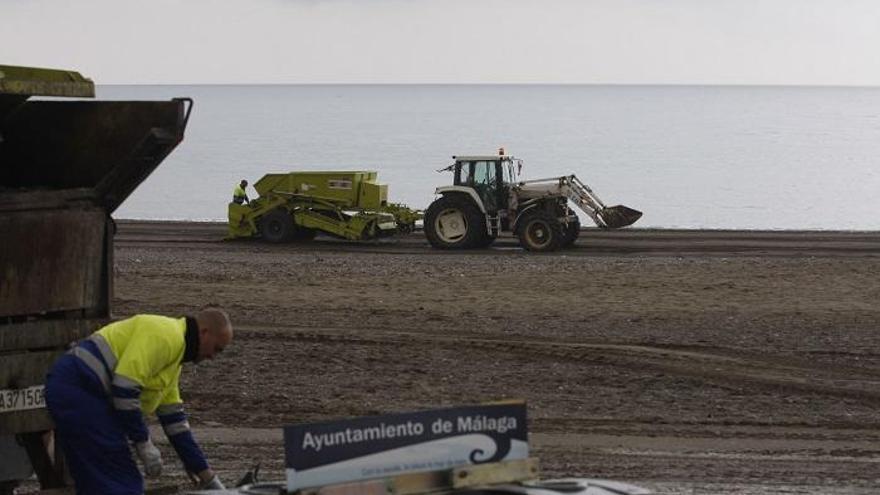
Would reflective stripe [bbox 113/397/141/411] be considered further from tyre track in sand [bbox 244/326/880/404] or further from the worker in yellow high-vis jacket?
tyre track in sand [bbox 244/326/880/404]

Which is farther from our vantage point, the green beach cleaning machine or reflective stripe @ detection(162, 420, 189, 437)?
the green beach cleaning machine

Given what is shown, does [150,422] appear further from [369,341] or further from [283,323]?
[283,323]

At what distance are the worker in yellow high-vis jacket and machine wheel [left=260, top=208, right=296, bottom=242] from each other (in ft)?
75.2

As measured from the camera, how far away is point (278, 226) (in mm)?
31797

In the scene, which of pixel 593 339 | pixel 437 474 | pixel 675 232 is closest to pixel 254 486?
pixel 437 474

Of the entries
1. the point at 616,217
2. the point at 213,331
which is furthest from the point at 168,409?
the point at 616,217

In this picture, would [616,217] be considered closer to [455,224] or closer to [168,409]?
[455,224]

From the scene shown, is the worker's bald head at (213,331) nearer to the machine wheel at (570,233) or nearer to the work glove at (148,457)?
the work glove at (148,457)

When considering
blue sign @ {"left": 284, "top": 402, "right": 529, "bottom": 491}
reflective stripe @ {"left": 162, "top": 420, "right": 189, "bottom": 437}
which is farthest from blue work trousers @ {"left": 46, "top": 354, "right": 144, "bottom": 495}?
blue sign @ {"left": 284, "top": 402, "right": 529, "bottom": 491}

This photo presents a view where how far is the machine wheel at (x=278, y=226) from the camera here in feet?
104

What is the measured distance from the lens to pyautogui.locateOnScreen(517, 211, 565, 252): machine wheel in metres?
30.1

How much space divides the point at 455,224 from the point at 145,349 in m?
22.4

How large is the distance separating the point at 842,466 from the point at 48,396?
6.72 metres

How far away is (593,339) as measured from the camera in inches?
765
